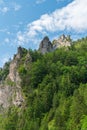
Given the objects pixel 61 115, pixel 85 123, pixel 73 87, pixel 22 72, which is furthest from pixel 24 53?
pixel 85 123

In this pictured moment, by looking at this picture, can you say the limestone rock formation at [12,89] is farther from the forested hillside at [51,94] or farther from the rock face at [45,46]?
the rock face at [45,46]

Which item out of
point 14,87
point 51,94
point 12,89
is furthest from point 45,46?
point 51,94

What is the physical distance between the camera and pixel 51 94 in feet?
429

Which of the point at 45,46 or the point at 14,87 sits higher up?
the point at 45,46

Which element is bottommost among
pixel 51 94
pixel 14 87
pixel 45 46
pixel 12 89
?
pixel 51 94

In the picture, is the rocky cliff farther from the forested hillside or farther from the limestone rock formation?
the forested hillside

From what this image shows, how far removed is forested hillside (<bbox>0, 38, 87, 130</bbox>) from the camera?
104938 mm

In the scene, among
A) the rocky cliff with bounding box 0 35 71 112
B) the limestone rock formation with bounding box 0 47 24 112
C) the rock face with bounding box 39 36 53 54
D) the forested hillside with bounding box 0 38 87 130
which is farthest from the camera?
the rock face with bounding box 39 36 53 54

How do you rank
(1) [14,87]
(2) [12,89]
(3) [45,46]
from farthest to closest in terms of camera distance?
(3) [45,46] < (2) [12,89] < (1) [14,87]

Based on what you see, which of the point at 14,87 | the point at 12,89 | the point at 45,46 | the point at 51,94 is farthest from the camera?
the point at 45,46

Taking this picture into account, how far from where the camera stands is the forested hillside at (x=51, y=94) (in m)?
105

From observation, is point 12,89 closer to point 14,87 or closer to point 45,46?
point 14,87

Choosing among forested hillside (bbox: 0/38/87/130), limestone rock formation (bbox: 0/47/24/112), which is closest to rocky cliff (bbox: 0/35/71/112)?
limestone rock formation (bbox: 0/47/24/112)

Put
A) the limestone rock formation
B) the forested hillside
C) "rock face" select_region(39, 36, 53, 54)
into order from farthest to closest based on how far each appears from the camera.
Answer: "rock face" select_region(39, 36, 53, 54) → the limestone rock formation → the forested hillside
